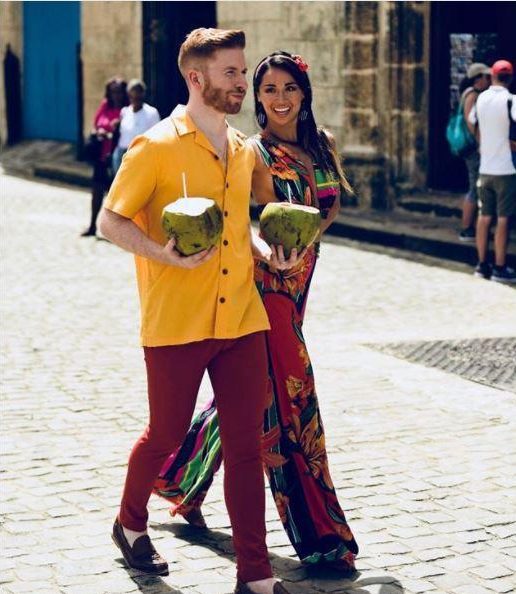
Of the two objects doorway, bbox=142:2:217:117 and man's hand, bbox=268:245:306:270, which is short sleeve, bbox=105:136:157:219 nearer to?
man's hand, bbox=268:245:306:270

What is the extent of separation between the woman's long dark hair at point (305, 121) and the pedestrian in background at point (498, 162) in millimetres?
6884

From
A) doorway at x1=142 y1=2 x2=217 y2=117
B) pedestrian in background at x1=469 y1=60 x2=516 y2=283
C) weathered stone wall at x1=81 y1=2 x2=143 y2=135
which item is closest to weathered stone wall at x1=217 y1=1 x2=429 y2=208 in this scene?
pedestrian in background at x1=469 y1=60 x2=516 y2=283

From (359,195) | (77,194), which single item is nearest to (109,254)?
(359,195)

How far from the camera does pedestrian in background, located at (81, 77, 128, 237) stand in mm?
14781

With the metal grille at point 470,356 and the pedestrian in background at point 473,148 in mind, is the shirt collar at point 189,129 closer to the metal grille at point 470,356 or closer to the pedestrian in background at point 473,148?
the metal grille at point 470,356

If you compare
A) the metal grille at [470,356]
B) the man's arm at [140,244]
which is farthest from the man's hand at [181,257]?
the metal grille at [470,356]

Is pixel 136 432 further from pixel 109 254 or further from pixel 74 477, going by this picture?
pixel 109 254

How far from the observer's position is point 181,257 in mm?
4441

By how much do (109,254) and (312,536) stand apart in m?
8.87

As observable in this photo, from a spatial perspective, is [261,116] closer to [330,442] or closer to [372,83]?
[330,442]

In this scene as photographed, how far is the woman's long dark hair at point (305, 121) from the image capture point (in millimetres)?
5078

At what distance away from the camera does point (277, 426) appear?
498 cm

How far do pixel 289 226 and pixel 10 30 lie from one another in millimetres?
22469

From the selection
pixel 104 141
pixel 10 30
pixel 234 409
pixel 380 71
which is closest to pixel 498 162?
pixel 380 71
